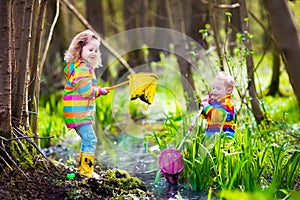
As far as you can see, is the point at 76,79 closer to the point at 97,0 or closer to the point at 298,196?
the point at 298,196

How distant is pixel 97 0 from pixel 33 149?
8.99m

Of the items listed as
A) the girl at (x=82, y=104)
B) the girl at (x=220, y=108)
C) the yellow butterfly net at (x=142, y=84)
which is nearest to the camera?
the girl at (x=82, y=104)

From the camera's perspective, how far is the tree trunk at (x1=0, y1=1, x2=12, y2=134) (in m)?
3.60

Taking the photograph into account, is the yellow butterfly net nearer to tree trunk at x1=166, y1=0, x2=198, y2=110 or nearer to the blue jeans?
the blue jeans

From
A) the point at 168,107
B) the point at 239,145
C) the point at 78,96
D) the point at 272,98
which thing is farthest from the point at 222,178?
the point at 272,98

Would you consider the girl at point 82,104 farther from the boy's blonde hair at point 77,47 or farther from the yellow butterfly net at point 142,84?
the yellow butterfly net at point 142,84

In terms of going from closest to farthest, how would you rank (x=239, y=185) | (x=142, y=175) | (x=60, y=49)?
(x=239, y=185) → (x=142, y=175) → (x=60, y=49)

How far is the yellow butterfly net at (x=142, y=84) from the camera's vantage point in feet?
14.9

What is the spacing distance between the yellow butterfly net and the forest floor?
67 cm

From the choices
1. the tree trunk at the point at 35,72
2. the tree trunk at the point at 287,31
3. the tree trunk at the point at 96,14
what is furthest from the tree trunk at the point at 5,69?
the tree trunk at the point at 96,14

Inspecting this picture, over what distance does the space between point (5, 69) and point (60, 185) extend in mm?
837

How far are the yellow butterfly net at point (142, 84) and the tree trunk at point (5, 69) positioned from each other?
1.11 metres

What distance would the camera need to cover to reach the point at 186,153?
4578 mm

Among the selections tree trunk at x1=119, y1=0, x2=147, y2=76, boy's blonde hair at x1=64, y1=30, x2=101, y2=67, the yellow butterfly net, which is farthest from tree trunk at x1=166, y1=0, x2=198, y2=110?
tree trunk at x1=119, y1=0, x2=147, y2=76
